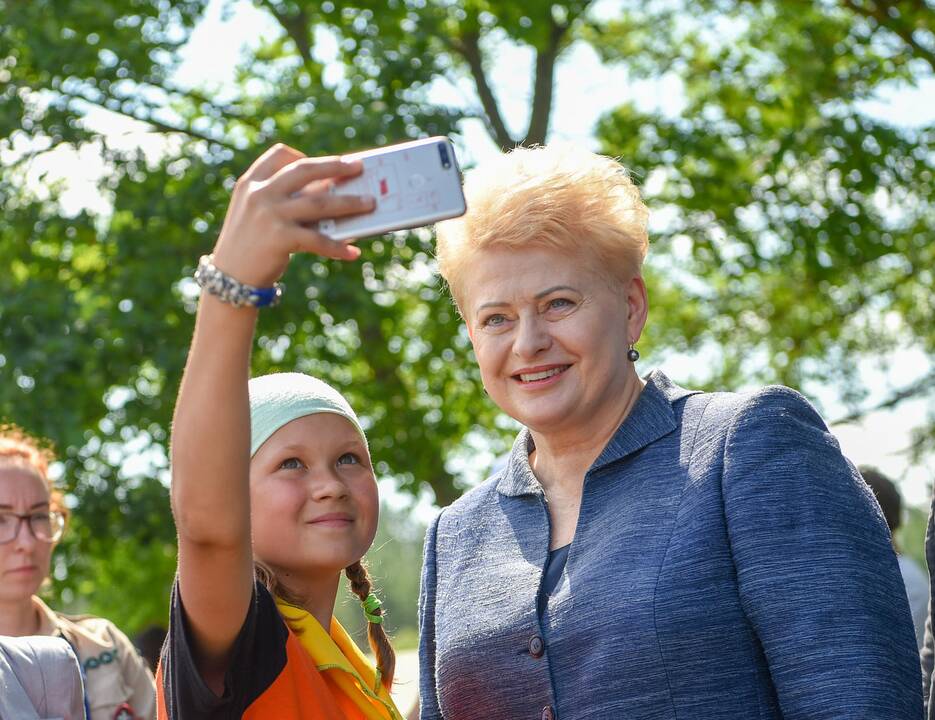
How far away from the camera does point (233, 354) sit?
5.94 ft

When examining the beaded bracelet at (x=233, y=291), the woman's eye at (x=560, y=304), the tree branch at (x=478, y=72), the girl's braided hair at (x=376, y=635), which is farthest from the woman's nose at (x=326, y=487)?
the tree branch at (x=478, y=72)

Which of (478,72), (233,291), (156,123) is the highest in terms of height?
(478,72)

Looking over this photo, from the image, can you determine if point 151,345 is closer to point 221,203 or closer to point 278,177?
point 221,203

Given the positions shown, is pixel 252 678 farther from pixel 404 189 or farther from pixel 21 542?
pixel 21 542

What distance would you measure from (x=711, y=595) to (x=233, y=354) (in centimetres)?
112

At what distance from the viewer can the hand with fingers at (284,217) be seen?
5.81 ft

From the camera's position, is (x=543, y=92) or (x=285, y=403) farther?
(x=543, y=92)

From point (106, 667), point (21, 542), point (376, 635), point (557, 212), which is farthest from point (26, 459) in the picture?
point (557, 212)

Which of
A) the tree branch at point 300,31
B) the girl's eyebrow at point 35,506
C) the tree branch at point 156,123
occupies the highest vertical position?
the tree branch at point 300,31

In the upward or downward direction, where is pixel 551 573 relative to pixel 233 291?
downward

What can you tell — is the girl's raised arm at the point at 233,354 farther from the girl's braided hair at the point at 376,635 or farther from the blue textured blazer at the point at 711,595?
the girl's braided hair at the point at 376,635

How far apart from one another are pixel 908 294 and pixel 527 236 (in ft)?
40.3

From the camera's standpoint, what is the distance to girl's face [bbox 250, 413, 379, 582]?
2.68 metres

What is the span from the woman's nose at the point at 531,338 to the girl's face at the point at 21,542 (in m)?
2.13
